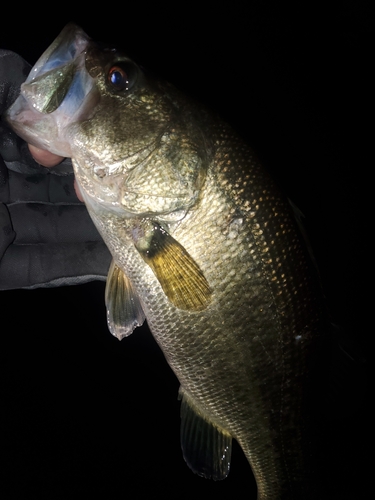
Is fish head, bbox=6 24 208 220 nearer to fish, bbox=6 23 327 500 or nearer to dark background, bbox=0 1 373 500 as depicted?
fish, bbox=6 23 327 500

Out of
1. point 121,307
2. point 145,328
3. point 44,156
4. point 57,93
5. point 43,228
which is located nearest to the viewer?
point 57,93

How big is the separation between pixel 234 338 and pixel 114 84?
3.05 feet

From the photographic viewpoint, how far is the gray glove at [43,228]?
2074 millimetres

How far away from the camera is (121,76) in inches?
46.0

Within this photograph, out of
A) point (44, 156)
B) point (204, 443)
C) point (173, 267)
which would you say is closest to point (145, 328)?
point (204, 443)

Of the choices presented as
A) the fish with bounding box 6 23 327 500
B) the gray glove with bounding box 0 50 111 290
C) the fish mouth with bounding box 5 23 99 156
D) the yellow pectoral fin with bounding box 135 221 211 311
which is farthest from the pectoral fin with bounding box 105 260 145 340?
the gray glove with bounding box 0 50 111 290

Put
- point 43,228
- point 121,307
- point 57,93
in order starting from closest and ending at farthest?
1. point 57,93
2. point 121,307
3. point 43,228

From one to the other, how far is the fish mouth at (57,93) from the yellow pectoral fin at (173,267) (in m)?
0.39

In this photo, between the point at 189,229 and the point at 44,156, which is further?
the point at 44,156

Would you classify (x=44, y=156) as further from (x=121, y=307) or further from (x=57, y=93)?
(x=121, y=307)

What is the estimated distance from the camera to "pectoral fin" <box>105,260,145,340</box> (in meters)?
1.37

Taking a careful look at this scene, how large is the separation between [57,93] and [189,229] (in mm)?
579

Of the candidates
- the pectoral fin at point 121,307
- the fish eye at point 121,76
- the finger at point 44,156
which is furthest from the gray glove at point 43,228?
the fish eye at point 121,76

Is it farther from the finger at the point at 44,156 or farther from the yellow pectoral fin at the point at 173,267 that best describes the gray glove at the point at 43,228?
the yellow pectoral fin at the point at 173,267
